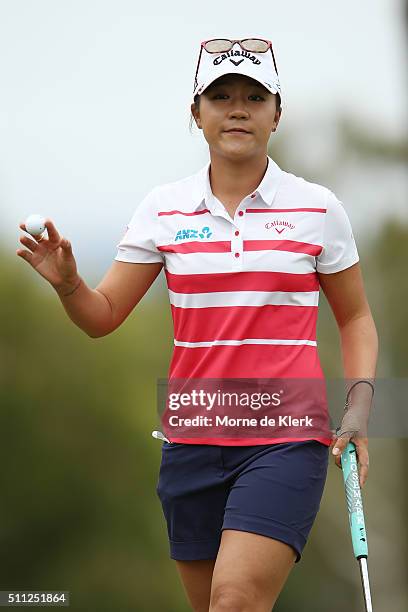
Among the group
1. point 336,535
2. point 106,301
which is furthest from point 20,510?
point 106,301

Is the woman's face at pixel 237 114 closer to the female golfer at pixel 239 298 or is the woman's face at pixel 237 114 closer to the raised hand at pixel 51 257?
the female golfer at pixel 239 298

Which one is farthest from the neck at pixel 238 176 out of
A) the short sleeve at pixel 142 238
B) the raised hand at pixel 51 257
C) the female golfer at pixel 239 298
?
the raised hand at pixel 51 257

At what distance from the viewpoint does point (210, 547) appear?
426 cm

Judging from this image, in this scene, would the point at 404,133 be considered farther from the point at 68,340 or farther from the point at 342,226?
the point at 342,226

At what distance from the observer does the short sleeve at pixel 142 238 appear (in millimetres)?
4418

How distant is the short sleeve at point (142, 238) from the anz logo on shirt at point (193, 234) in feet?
0.42

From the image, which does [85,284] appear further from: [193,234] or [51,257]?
[193,234]

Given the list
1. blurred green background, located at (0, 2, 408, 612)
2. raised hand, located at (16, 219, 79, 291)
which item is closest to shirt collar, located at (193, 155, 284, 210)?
raised hand, located at (16, 219, 79, 291)

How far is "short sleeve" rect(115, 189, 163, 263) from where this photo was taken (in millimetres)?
4418

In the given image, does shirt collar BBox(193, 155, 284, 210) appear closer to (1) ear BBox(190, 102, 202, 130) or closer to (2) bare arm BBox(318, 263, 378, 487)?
(1) ear BBox(190, 102, 202, 130)

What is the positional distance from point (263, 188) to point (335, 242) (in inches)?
12.5

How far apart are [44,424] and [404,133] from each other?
6.69 metres

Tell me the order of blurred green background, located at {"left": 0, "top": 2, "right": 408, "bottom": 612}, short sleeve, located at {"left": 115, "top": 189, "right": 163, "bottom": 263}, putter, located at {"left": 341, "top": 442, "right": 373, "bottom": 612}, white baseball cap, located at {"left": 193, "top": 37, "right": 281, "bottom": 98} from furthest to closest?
1. blurred green background, located at {"left": 0, "top": 2, "right": 408, "bottom": 612}
2. short sleeve, located at {"left": 115, "top": 189, "right": 163, "bottom": 263}
3. white baseball cap, located at {"left": 193, "top": 37, "right": 281, "bottom": 98}
4. putter, located at {"left": 341, "top": 442, "right": 373, "bottom": 612}

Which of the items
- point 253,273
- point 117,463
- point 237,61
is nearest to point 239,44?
point 237,61
